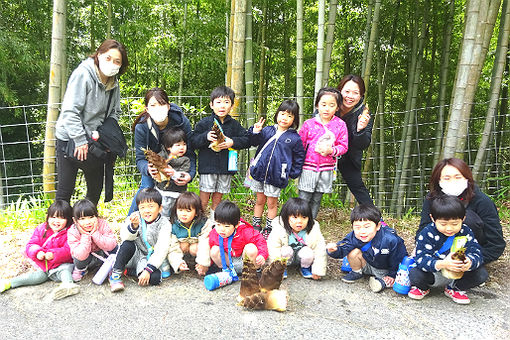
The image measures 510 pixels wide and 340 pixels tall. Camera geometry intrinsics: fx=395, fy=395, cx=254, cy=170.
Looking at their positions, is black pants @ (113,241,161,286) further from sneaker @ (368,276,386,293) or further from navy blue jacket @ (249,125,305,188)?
sneaker @ (368,276,386,293)

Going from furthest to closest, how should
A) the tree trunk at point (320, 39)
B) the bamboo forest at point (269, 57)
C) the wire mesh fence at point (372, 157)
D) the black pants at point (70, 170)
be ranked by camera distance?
the bamboo forest at point (269, 57), the wire mesh fence at point (372, 157), the tree trunk at point (320, 39), the black pants at point (70, 170)

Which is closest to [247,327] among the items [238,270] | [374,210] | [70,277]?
[238,270]

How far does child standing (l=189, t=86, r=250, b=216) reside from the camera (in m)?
3.20

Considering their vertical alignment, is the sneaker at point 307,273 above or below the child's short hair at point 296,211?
below

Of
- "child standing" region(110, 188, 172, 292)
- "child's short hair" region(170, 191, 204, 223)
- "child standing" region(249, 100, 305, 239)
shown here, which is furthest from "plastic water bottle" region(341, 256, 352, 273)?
"child standing" region(110, 188, 172, 292)

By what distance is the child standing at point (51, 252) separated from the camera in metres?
2.73

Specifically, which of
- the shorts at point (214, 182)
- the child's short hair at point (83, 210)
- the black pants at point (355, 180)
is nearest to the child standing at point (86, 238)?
the child's short hair at point (83, 210)

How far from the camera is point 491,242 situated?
276 cm

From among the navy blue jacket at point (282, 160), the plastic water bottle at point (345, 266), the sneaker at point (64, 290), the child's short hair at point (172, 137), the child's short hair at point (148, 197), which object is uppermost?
the child's short hair at point (172, 137)

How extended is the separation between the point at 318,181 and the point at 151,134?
139 cm

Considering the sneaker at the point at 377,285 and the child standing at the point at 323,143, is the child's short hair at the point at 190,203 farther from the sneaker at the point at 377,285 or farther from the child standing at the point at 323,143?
the sneaker at the point at 377,285

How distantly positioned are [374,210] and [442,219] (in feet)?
1.41

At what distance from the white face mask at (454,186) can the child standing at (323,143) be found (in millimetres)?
783


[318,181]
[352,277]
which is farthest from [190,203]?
[352,277]
